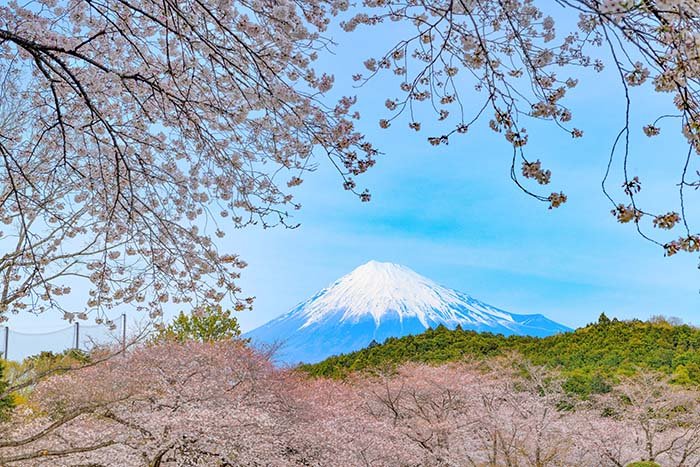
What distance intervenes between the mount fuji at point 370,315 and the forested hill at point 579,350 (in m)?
31.3

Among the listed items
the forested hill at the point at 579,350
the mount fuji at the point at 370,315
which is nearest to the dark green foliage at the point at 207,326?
the forested hill at the point at 579,350

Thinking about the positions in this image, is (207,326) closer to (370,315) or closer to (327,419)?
(327,419)

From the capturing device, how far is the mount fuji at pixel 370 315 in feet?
166

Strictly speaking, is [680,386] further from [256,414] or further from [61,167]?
[61,167]

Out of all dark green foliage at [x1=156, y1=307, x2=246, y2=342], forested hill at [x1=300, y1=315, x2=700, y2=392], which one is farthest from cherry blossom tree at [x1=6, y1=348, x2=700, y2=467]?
dark green foliage at [x1=156, y1=307, x2=246, y2=342]

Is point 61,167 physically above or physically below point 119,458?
above

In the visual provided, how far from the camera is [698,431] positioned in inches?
380

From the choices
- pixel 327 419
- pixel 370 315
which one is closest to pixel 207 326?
pixel 327 419

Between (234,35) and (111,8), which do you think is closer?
(234,35)

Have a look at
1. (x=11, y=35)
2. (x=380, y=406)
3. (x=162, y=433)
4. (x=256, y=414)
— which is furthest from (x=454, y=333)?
(x=11, y=35)

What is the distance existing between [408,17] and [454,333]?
50.3 feet

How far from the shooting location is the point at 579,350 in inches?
597

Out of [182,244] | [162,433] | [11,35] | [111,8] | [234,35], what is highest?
[111,8]

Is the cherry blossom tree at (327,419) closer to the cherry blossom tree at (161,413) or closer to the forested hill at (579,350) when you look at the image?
the cherry blossom tree at (161,413)
